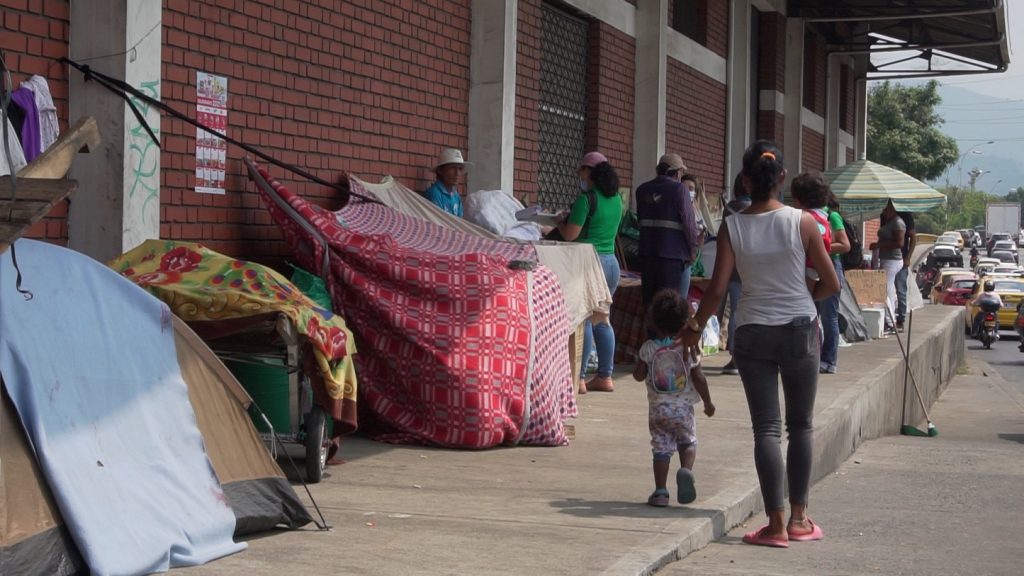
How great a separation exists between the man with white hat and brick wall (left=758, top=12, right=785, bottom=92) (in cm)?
1458

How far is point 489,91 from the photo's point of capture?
492 inches

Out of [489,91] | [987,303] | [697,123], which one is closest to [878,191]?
[697,123]

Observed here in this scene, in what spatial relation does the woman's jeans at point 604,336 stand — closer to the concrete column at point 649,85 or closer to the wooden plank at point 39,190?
the concrete column at point 649,85

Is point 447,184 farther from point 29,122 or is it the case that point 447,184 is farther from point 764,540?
point 764,540

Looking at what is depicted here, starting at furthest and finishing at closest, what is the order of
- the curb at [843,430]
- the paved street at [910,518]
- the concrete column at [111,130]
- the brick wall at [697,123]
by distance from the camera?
the brick wall at [697,123], the concrete column at [111,130], the paved street at [910,518], the curb at [843,430]

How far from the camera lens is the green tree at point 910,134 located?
264 ft

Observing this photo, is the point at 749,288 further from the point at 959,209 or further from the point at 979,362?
the point at 959,209

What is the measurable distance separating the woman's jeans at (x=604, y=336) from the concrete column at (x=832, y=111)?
2036 centimetres

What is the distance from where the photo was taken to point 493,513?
6609 mm

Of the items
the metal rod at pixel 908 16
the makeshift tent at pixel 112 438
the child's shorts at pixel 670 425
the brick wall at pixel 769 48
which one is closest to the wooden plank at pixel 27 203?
the makeshift tent at pixel 112 438

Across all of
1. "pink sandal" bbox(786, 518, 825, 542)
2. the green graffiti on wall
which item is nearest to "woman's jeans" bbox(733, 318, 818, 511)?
"pink sandal" bbox(786, 518, 825, 542)

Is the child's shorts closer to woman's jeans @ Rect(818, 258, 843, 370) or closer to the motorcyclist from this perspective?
woman's jeans @ Rect(818, 258, 843, 370)

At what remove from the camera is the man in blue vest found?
36.0ft

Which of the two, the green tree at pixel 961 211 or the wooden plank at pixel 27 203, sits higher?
the green tree at pixel 961 211
